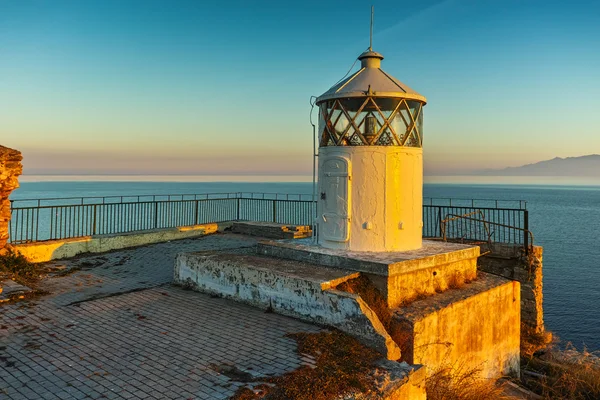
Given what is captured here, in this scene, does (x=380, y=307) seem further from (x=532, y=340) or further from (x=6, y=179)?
(x=532, y=340)

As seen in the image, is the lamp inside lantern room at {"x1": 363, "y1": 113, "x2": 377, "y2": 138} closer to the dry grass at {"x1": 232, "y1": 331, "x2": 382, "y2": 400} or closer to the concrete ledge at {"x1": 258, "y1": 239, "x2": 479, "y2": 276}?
the concrete ledge at {"x1": 258, "y1": 239, "x2": 479, "y2": 276}

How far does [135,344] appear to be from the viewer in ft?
19.4

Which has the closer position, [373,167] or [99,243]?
[373,167]

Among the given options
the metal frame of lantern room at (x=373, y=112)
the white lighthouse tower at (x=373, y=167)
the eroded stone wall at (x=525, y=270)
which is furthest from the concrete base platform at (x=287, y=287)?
the eroded stone wall at (x=525, y=270)

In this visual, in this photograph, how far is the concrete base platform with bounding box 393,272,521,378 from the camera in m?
6.66

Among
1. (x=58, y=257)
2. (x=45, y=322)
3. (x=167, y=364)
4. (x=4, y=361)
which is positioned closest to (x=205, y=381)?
(x=167, y=364)

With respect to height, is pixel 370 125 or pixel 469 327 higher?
pixel 370 125

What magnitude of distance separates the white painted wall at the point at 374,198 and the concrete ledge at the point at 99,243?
770cm

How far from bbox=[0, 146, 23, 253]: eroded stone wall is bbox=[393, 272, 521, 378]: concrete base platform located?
9.02 metres

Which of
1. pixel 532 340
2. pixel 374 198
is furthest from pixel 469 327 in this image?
pixel 532 340

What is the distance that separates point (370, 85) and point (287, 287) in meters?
4.39

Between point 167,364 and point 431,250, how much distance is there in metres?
5.61

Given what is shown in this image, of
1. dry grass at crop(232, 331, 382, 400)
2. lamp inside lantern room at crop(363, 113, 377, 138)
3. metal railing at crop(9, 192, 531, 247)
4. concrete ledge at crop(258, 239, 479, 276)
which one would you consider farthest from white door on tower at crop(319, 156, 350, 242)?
dry grass at crop(232, 331, 382, 400)

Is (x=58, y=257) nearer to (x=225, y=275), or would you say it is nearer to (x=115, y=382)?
(x=225, y=275)
